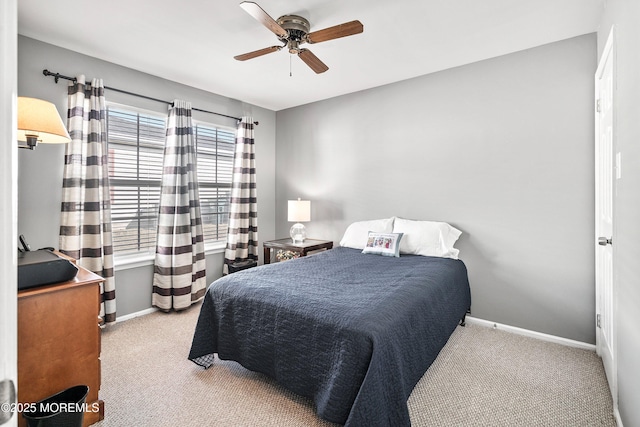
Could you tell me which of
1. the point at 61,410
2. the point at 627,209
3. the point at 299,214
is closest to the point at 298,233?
the point at 299,214

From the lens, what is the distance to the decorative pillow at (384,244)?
3.18 metres

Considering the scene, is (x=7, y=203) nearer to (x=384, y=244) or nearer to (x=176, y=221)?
(x=384, y=244)

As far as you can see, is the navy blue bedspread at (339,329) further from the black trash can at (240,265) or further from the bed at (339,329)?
the black trash can at (240,265)

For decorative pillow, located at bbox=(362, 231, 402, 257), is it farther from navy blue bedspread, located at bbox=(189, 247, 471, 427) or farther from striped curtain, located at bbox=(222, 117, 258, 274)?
striped curtain, located at bbox=(222, 117, 258, 274)

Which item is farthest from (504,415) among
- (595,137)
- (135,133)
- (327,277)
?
(135,133)

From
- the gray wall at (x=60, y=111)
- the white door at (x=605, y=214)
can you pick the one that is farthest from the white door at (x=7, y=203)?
the gray wall at (x=60, y=111)

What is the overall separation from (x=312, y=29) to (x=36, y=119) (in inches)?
76.5

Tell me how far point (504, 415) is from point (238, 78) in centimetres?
368

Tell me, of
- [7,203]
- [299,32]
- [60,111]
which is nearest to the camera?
[7,203]

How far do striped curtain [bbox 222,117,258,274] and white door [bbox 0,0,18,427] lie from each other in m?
3.85

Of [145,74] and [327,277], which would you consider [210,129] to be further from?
[327,277]

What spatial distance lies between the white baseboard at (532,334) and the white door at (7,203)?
349cm

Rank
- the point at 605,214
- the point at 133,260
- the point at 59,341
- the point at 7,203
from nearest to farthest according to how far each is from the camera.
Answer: the point at 7,203 → the point at 59,341 → the point at 605,214 → the point at 133,260

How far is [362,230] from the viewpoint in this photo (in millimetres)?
3654
